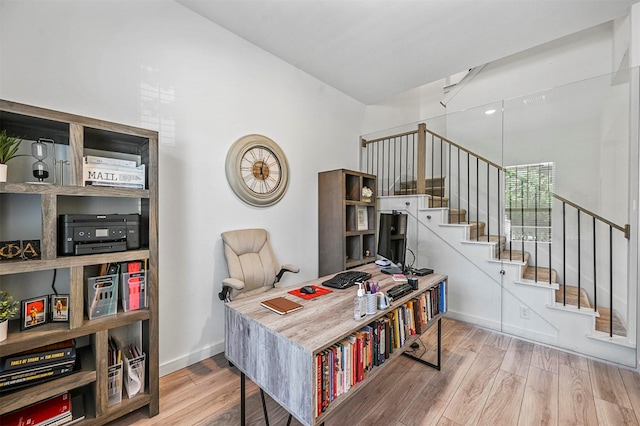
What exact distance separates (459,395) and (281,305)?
1468 mm

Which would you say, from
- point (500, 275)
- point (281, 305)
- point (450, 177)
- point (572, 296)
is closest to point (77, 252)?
point (281, 305)

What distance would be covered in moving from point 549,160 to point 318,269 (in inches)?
111

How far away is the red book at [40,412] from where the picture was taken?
1.32 meters

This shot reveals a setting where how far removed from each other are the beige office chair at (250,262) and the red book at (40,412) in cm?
100

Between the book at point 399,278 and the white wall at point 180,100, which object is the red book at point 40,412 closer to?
the white wall at point 180,100

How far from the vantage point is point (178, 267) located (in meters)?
2.15

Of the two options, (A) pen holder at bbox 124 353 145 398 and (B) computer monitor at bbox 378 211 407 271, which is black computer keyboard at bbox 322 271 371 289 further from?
(A) pen holder at bbox 124 353 145 398

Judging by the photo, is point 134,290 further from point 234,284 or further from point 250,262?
point 250,262

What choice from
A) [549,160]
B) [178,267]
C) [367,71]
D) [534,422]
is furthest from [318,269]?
[549,160]

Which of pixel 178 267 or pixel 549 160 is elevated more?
pixel 549 160

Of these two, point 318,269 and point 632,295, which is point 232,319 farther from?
point 632,295

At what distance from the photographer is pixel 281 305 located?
4.75ft

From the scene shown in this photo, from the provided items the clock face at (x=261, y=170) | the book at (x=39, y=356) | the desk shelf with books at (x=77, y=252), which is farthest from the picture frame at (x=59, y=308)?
the clock face at (x=261, y=170)

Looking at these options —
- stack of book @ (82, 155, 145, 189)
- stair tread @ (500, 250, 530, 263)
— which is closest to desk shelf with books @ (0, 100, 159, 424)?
stack of book @ (82, 155, 145, 189)
